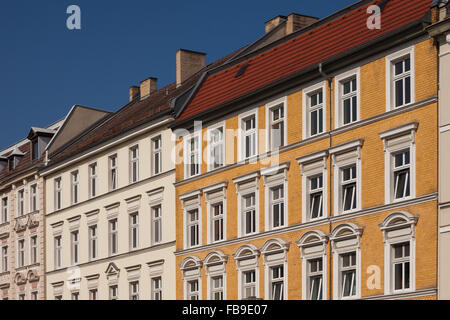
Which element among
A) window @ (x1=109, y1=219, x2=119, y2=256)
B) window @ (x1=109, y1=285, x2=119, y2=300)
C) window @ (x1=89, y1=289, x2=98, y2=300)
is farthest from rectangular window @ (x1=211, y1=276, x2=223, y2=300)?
window @ (x1=89, y1=289, x2=98, y2=300)

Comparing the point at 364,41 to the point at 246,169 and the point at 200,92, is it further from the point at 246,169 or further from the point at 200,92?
the point at 200,92

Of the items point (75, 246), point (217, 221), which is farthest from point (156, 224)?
point (75, 246)

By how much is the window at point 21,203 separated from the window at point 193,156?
17661mm

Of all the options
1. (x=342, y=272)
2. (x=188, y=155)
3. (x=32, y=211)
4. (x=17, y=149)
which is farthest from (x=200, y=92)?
(x=17, y=149)

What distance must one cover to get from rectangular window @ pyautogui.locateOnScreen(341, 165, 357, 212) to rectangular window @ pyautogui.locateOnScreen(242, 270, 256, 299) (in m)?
5.53

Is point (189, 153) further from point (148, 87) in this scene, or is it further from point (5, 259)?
point (5, 259)

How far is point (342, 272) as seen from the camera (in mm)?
31234

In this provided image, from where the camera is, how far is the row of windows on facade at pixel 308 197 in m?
29.5

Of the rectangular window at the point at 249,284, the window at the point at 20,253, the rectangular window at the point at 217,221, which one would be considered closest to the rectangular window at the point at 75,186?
the window at the point at 20,253

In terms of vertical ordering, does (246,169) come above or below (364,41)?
below

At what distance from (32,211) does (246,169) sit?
2072 centimetres

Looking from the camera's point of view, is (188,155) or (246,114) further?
(188,155)
